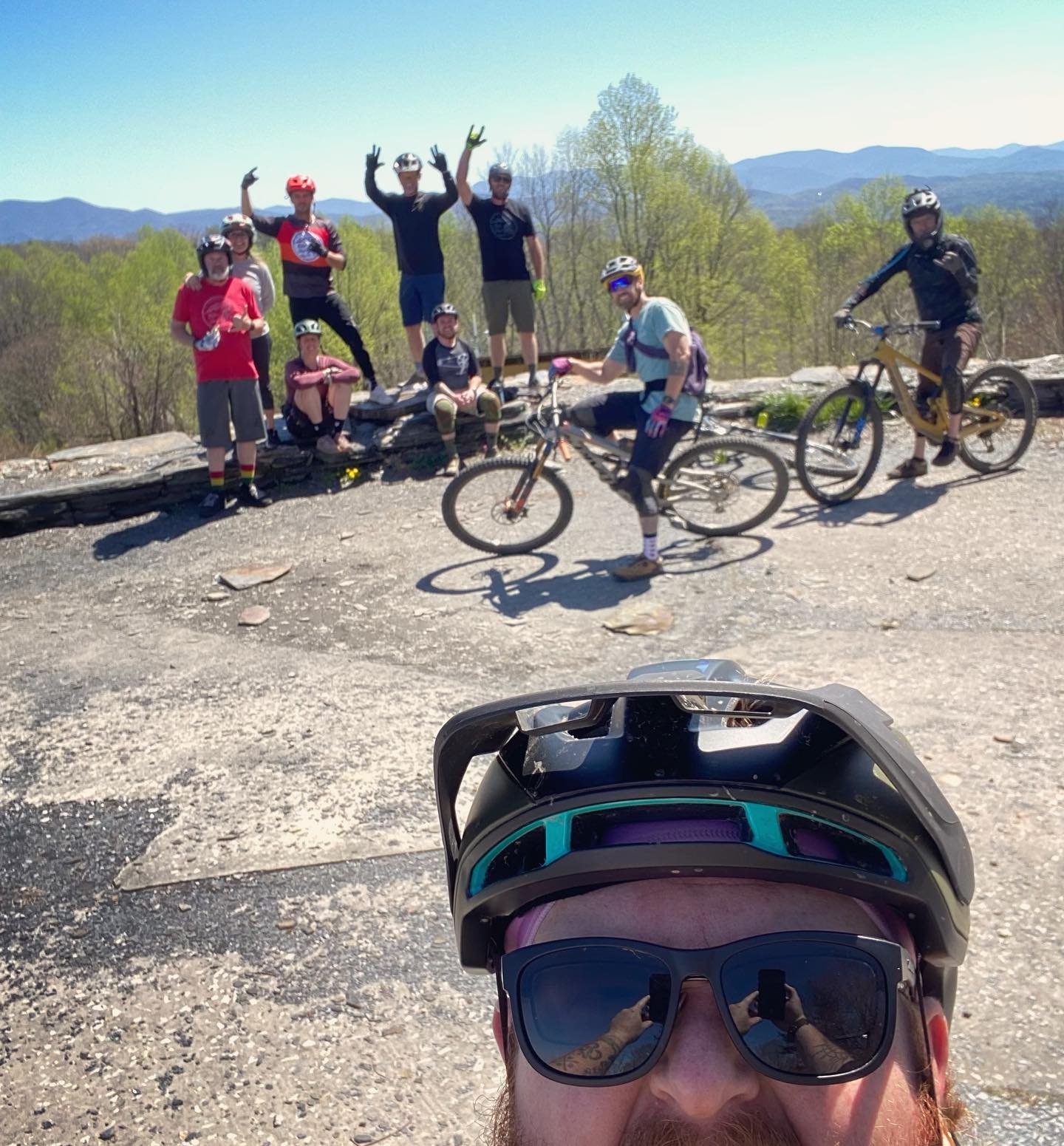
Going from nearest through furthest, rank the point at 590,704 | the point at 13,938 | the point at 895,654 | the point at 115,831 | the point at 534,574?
1. the point at 590,704
2. the point at 13,938
3. the point at 115,831
4. the point at 895,654
5. the point at 534,574

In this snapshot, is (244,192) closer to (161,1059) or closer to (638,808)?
(161,1059)

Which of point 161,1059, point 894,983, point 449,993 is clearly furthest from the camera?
point 449,993

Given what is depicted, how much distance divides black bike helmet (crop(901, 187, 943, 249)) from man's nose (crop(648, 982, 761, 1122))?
270 inches

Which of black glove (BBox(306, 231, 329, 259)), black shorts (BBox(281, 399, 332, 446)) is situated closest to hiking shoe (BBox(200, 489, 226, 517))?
black shorts (BBox(281, 399, 332, 446))

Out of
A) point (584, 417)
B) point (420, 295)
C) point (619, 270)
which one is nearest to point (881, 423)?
point (584, 417)

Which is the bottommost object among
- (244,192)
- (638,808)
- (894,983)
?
(894,983)

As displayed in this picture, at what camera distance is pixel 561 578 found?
20.1 feet

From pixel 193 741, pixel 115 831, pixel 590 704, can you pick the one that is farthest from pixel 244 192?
pixel 590 704

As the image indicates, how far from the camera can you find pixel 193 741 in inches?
168

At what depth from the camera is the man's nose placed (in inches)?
38.6

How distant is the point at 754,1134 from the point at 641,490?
5.23m

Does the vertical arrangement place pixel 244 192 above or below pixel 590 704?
above

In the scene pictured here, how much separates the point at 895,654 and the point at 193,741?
3.30m

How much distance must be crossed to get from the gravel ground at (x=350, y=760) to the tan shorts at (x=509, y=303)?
2.46m
